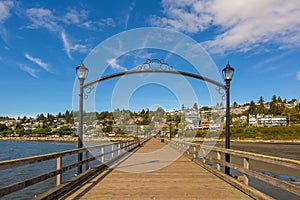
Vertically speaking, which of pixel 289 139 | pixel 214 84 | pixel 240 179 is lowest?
pixel 289 139

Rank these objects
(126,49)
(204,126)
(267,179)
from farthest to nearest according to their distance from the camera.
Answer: (204,126) → (126,49) → (267,179)

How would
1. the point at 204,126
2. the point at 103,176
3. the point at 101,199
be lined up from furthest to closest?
1. the point at 204,126
2. the point at 103,176
3. the point at 101,199

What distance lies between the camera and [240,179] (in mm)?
7625

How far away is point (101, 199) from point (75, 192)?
0.88 metres

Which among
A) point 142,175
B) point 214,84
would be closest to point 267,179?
point 142,175

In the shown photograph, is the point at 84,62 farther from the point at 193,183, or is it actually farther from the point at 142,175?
the point at 193,183

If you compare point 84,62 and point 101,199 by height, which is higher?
point 84,62

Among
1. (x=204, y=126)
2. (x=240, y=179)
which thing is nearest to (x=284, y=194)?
(x=240, y=179)

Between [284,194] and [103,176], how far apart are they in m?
5.83

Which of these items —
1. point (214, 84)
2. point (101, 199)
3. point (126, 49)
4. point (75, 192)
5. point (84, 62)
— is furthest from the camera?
point (126, 49)

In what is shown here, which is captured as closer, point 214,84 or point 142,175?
point 142,175

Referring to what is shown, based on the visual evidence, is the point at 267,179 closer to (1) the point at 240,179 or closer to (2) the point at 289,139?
(1) the point at 240,179

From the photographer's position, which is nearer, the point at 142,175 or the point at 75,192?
the point at 75,192

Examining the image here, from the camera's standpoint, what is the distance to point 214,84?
1155cm
